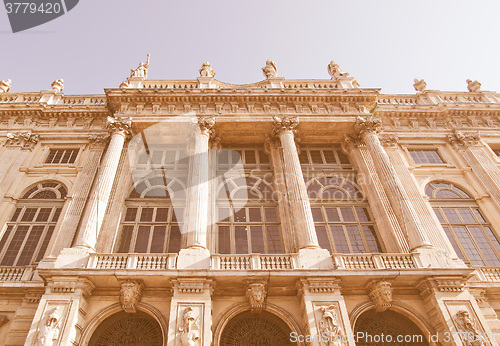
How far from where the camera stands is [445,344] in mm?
12016

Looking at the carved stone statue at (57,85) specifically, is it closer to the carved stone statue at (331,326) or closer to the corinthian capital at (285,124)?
the corinthian capital at (285,124)

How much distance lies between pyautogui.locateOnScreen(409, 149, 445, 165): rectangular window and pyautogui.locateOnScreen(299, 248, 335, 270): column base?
10730 mm

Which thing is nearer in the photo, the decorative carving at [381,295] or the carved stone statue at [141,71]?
the decorative carving at [381,295]

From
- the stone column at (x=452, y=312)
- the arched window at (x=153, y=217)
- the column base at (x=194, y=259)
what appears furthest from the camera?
the arched window at (x=153, y=217)

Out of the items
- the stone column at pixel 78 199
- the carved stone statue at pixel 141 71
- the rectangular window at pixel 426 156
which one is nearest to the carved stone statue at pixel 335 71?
the rectangular window at pixel 426 156

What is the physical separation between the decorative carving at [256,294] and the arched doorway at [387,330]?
152 inches

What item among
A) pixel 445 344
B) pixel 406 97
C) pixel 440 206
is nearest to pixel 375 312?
pixel 445 344

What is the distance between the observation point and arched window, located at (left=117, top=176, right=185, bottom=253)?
15969 mm

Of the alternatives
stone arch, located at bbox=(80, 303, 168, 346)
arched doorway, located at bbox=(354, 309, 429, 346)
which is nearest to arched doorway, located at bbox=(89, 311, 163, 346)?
stone arch, located at bbox=(80, 303, 168, 346)

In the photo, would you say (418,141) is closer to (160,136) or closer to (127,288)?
(160,136)

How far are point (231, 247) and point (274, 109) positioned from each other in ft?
30.1

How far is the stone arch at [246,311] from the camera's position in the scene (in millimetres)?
12547

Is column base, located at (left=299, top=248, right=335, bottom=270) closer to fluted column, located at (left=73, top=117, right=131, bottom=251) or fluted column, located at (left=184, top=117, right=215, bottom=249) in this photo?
fluted column, located at (left=184, top=117, right=215, bottom=249)

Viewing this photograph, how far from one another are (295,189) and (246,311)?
611 centimetres
